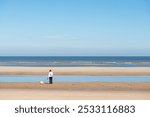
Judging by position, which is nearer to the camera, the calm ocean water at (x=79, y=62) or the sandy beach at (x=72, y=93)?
the sandy beach at (x=72, y=93)

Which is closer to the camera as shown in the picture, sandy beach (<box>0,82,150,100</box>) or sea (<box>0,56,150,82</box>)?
sandy beach (<box>0,82,150,100</box>)

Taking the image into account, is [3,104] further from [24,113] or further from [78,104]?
[78,104]

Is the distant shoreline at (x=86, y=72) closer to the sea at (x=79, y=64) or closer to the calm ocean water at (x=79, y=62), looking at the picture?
the sea at (x=79, y=64)

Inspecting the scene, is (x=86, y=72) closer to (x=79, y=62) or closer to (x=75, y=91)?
(x=75, y=91)

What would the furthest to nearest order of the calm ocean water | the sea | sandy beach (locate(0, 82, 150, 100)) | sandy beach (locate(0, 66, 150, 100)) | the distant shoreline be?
the calm ocean water
the distant shoreline
the sea
sandy beach (locate(0, 66, 150, 100))
sandy beach (locate(0, 82, 150, 100))

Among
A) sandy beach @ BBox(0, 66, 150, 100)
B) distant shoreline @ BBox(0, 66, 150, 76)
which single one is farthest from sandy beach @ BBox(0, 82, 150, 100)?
distant shoreline @ BBox(0, 66, 150, 76)

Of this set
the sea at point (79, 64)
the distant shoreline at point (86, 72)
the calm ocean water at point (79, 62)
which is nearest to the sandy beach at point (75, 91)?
the sea at point (79, 64)

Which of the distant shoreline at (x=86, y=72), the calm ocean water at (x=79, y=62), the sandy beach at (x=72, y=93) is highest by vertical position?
the calm ocean water at (x=79, y=62)

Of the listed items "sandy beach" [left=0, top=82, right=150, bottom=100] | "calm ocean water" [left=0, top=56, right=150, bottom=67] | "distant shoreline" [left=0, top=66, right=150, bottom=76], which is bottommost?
"sandy beach" [left=0, top=82, right=150, bottom=100]

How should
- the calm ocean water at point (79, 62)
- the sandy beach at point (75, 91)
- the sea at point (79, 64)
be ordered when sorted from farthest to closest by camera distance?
the calm ocean water at point (79, 62)
the sea at point (79, 64)
the sandy beach at point (75, 91)

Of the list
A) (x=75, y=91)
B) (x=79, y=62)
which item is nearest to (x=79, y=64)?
(x=79, y=62)

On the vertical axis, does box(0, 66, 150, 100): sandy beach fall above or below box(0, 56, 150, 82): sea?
below

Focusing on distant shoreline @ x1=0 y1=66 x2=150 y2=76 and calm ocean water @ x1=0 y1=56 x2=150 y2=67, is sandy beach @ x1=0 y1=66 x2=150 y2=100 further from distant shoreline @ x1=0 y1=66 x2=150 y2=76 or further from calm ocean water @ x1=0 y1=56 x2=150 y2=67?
calm ocean water @ x1=0 y1=56 x2=150 y2=67

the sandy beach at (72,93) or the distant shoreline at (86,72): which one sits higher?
the distant shoreline at (86,72)
